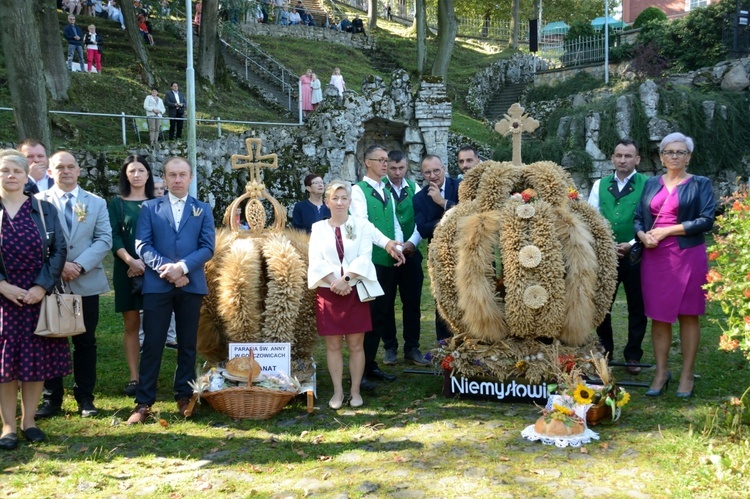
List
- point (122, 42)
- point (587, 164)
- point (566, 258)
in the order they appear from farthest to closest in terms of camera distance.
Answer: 1. point (122, 42)
2. point (587, 164)
3. point (566, 258)

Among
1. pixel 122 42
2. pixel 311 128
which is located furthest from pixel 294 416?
pixel 122 42

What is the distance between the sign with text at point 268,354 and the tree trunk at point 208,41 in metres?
18.3

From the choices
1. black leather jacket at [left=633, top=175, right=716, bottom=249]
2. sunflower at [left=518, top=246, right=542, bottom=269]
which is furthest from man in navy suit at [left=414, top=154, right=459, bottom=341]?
black leather jacket at [left=633, top=175, right=716, bottom=249]

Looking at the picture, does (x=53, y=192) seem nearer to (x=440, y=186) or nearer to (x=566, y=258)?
(x=440, y=186)

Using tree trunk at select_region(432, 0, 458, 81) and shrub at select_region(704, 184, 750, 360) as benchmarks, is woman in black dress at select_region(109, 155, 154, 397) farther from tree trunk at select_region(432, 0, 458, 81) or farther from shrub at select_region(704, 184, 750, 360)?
tree trunk at select_region(432, 0, 458, 81)

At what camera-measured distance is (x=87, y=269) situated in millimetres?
5855

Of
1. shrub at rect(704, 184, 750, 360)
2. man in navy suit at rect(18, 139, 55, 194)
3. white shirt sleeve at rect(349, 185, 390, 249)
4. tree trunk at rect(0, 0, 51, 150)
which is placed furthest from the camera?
tree trunk at rect(0, 0, 51, 150)

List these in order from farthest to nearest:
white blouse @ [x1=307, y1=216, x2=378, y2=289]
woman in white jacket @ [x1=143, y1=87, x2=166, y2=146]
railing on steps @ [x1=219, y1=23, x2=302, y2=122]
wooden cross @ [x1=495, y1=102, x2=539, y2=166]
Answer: railing on steps @ [x1=219, y1=23, x2=302, y2=122], woman in white jacket @ [x1=143, y1=87, x2=166, y2=146], wooden cross @ [x1=495, y1=102, x2=539, y2=166], white blouse @ [x1=307, y1=216, x2=378, y2=289]

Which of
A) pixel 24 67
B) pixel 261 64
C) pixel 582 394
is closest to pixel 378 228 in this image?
pixel 582 394

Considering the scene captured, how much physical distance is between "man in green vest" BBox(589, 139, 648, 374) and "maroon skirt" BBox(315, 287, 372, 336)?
2500 millimetres

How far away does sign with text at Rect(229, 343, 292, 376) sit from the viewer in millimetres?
6156

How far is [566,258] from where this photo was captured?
231 inches

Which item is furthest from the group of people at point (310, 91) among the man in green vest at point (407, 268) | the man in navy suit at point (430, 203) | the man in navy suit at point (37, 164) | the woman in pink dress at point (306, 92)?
the man in navy suit at point (37, 164)

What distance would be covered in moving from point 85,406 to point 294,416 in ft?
5.59
